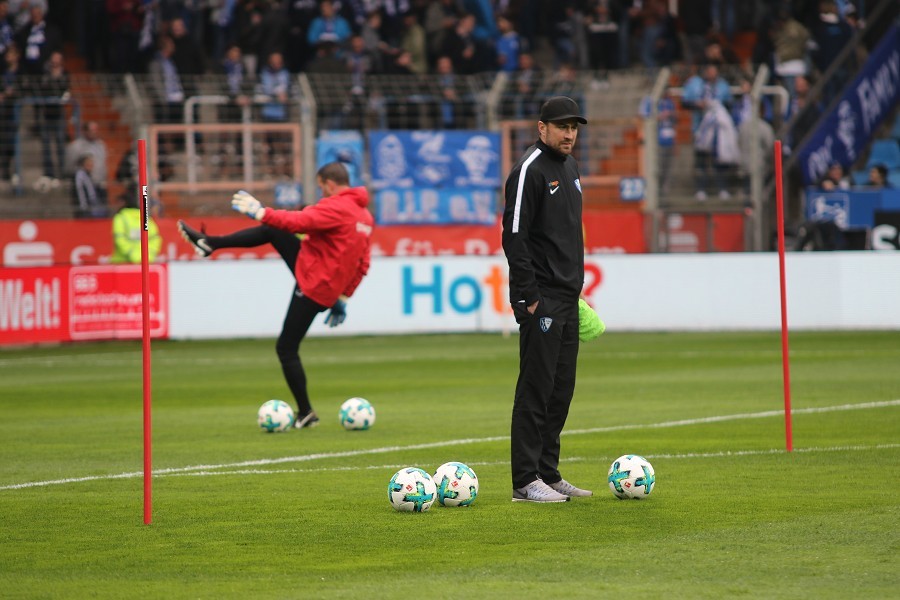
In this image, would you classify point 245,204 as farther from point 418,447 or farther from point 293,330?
point 293,330

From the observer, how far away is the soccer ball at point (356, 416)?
14.6m

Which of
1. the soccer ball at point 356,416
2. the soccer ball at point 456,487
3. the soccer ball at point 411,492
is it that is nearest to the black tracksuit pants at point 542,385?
the soccer ball at point 456,487

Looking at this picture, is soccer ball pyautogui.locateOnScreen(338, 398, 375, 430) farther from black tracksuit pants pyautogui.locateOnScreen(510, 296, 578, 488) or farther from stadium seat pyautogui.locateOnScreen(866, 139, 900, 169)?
stadium seat pyautogui.locateOnScreen(866, 139, 900, 169)

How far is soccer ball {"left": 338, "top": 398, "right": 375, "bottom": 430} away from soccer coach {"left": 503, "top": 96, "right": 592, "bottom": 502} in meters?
4.75

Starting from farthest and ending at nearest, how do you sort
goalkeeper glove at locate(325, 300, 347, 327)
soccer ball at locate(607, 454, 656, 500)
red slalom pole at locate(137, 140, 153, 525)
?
1. goalkeeper glove at locate(325, 300, 347, 327)
2. soccer ball at locate(607, 454, 656, 500)
3. red slalom pole at locate(137, 140, 153, 525)

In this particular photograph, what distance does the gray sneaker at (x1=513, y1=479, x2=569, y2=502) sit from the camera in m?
9.81

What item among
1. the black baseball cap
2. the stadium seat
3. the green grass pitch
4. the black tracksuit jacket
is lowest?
the green grass pitch

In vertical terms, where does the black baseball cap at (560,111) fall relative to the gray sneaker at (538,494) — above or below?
above

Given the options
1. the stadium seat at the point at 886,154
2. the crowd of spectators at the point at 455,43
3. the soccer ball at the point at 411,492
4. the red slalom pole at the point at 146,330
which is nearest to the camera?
the red slalom pole at the point at 146,330

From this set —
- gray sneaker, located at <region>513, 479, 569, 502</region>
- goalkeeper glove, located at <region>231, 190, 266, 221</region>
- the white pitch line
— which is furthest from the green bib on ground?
the white pitch line

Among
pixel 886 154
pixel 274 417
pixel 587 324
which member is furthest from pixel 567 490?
pixel 886 154

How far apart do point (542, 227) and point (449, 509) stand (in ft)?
5.87

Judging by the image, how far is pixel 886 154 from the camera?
31.1m

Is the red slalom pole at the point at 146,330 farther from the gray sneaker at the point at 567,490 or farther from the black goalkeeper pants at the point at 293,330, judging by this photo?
the black goalkeeper pants at the point at 293,330
